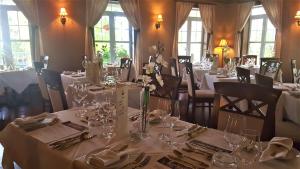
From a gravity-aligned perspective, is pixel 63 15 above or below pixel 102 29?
above

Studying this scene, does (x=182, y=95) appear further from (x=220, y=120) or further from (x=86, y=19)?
(x=220, y=120)

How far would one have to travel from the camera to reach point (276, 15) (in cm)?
730

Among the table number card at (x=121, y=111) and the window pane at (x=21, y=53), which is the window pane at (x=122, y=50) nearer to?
the window pane at (x=21, y=53)

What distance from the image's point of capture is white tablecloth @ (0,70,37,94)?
15.7ft

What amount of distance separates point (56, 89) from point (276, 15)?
689 cm

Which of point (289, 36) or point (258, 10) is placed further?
point (258, 10)

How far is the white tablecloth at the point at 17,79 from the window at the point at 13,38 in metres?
0.89

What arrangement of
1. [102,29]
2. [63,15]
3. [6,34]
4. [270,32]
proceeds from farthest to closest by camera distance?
[270,32], [102,29], [63,15], [6,34]

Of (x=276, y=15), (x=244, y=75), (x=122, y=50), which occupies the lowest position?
(x=244, y=75)

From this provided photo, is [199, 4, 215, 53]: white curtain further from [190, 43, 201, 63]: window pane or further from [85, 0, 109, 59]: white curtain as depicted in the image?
[85, 0, 109, 59]: white curtain

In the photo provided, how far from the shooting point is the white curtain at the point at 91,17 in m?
6.47

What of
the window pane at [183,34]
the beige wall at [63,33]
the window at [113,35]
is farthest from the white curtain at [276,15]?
the beige wall at [63,33]

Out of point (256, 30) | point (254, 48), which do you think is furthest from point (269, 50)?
point (256, 30)

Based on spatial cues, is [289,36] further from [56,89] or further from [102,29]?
[56,89]
